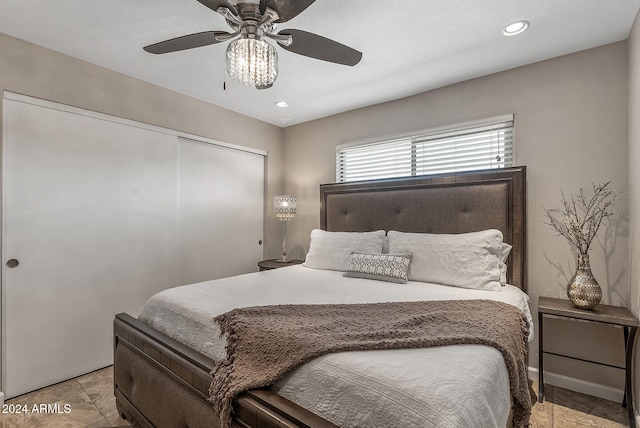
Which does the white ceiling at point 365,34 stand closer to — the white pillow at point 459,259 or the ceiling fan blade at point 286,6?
the ceiling fan blade at point 286,6

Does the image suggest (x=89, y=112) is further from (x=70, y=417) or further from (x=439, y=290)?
(x=439, y=290)

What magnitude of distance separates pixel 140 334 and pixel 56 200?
1423mm

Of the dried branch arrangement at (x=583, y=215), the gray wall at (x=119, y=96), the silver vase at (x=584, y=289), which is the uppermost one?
the gray wall at (x=119, y=96)

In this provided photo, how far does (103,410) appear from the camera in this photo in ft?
6.97

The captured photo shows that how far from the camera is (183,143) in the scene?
3279 mm

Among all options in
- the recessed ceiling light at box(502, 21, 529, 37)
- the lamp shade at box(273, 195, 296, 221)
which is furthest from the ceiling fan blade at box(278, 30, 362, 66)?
the lamp shade at box(273, 195, 296, 221)

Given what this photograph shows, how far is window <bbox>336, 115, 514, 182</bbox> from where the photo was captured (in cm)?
272

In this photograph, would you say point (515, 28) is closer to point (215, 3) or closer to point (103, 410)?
point (215, 3)

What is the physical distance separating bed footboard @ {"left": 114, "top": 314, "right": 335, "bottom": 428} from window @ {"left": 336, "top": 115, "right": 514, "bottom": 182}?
99.9 inches

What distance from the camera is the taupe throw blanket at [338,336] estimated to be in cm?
121

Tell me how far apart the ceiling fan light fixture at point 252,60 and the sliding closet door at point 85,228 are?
180 cm

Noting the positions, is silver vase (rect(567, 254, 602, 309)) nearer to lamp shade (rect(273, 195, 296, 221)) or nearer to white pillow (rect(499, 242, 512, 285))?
white pillow (rect(499, 242, 512, 285))

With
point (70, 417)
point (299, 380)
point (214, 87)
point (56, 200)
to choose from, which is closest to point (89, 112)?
point (56, 200)

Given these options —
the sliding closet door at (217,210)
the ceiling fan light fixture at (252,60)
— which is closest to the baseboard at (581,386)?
the ceiling fan light fixture at (252,60)
